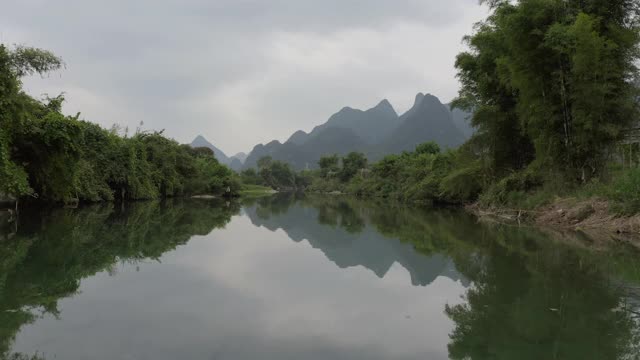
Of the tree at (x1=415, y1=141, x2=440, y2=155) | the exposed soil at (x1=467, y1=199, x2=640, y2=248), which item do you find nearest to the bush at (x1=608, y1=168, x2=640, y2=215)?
the exposed soil at (x1=467, y1=199, x2=640, y2=248)

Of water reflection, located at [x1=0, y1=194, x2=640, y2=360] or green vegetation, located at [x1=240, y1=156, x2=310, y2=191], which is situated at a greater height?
green vegetation, located at [x1=240, y1=156, x2=310, y2=191]

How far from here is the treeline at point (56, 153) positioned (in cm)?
1468

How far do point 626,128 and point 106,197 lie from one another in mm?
26715

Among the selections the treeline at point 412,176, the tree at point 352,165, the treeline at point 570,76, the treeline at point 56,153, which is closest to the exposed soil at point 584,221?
the treeline at point 570,76

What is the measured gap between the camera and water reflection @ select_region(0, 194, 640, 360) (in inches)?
160

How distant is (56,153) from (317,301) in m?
16.0

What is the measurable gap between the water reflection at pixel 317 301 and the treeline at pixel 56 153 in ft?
19.1

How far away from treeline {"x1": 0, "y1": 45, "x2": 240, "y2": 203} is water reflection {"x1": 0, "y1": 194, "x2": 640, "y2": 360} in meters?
5.81

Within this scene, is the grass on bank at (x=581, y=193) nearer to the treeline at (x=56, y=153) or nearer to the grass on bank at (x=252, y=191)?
the treeline at (x=56, y=153)

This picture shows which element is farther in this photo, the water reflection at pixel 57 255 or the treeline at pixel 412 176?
the treeline at pixel 412 176

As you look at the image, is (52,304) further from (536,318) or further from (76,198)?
(76,198)

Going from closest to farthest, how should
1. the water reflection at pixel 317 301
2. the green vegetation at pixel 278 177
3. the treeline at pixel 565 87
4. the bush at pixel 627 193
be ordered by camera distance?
the water reflection at pixel 317 301 < the bush at pixel 627 193 < the treeline at pixel 565 87 < the green vegetation at pixel 278 177

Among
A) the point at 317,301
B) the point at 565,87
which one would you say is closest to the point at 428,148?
the point at 565,87

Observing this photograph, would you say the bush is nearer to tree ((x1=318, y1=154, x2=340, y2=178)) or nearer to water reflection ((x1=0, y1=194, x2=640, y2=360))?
water reflection ((x1=0, y1=194, x2=640, y2=360))
